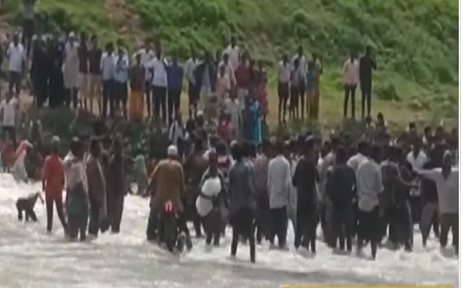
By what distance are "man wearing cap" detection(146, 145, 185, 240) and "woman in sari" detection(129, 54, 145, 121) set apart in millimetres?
232

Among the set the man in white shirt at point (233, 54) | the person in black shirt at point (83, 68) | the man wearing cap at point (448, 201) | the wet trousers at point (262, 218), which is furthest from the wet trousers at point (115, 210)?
the man wearing cap at point (448, 201)

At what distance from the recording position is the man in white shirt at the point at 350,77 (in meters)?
18.8

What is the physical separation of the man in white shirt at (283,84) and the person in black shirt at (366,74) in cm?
30

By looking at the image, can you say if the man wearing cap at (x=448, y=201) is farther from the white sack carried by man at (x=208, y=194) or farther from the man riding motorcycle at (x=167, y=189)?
the man riding motorcycle at (x=167, y=189)

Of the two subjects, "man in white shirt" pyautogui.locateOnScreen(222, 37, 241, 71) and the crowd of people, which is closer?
the crowd of people

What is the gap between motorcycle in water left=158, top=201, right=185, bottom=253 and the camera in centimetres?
1869

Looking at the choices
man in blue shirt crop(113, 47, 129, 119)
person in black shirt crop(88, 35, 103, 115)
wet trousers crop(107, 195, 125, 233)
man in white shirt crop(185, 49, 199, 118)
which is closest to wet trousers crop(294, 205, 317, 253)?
man in white shirt crop(185, 49, 199, 118)

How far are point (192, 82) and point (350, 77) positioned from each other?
0.64 metres

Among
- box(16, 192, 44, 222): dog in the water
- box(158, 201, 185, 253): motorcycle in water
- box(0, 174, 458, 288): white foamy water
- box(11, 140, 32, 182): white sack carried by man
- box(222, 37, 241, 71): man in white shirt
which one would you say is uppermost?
box(222, 37, 241, 71): man in white shirt

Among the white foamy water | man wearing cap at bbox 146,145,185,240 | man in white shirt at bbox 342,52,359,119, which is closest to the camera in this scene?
the white foamy water

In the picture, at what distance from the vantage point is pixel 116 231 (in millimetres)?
18719

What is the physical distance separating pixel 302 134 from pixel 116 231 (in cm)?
85

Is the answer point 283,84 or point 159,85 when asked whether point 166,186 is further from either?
point 283,84

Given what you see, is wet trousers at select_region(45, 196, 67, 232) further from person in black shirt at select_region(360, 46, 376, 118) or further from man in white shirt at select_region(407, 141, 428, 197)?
man in white shirt at select_region(407, 141, 428, 197)
